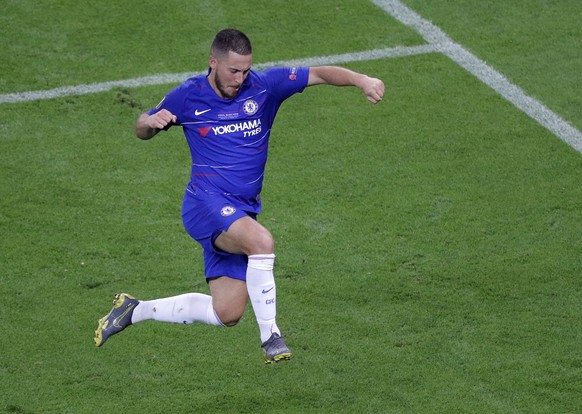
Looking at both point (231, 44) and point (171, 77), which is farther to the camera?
point (171, 77)

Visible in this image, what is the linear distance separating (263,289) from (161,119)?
1.17 metres

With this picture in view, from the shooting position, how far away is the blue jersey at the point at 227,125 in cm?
766

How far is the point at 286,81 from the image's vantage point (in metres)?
7.80

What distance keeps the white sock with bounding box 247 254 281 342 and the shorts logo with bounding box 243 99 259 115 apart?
0.97 meters

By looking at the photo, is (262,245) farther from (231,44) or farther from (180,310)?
(231,44)

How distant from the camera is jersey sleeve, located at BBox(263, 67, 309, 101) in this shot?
7.79 m

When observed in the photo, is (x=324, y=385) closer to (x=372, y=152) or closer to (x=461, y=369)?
(x=461, y=369)

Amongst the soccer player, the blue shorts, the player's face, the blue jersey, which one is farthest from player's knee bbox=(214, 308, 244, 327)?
the player's face

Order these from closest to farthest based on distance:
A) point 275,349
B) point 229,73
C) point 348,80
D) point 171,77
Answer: point 275,349 → point 229,73 → point 348,80 → point 171,77

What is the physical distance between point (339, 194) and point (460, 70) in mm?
2334

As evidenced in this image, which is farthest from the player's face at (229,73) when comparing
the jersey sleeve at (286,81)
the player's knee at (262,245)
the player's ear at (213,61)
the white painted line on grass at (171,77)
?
the white painted line on grass at (171,77)

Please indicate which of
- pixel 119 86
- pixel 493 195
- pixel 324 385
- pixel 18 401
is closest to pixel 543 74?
pixel 493 195

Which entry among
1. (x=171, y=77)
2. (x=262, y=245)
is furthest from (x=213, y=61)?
(x=171, y=77)

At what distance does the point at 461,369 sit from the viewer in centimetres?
805
